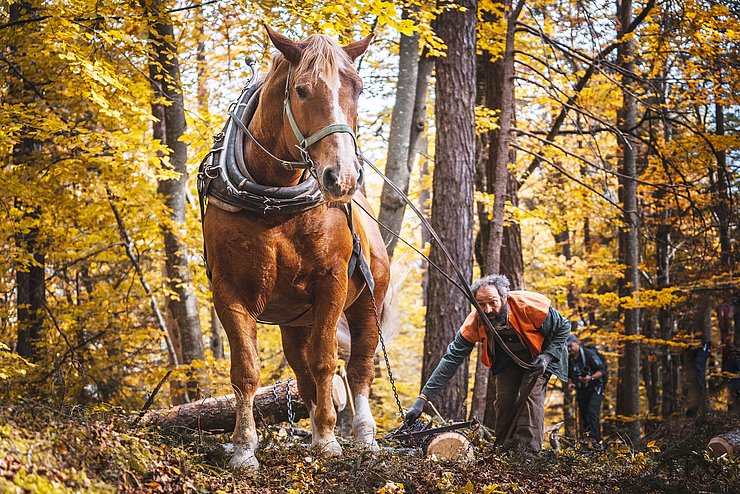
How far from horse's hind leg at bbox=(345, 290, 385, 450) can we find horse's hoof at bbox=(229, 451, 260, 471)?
1.57 metres

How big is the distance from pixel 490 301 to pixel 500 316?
0.20 m

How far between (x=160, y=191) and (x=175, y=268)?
143cm

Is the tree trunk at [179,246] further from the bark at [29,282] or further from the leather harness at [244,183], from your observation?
the leather harness at [244,183]

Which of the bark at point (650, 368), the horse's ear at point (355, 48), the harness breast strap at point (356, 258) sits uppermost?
the horse's ear at point (355, 48)

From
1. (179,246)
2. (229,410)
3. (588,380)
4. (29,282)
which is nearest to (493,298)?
(229,410)

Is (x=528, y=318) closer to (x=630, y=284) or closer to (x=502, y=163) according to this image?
(x=502, y=163)

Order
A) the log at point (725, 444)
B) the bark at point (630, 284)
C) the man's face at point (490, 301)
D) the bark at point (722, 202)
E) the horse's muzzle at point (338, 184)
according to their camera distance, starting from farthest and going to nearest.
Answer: the bark at point (630, 284) < the bark at point (722, 202) < the log at point (725, 444) < the man's face at point (490, 301) < the horse's muzzle at point (338, 184)

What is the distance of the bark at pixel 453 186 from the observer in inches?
387

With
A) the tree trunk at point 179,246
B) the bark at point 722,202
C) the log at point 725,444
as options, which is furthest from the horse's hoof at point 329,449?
the tree trunk at point 179,246

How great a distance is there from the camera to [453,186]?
10.0 metres

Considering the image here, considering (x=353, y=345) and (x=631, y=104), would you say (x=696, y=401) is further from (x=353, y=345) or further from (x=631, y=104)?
(x=353, y=345)

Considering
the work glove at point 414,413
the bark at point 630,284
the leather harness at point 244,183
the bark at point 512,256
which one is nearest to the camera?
the leather harness at point 244,183

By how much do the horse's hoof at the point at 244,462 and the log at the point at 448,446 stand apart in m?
1.81

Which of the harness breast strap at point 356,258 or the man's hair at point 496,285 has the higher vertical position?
the harness breast strap at point 356,258
